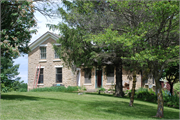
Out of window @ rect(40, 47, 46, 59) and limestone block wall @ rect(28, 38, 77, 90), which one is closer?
limestone block wall @ rect(28, 38, 77, 90)

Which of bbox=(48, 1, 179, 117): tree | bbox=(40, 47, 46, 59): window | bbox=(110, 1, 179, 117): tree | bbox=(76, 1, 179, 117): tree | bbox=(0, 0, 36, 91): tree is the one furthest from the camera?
bbox=(40, 47, 46, 59): window

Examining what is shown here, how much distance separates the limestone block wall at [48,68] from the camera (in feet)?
95.6

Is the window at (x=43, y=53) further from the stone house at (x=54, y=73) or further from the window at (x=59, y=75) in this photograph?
the window at (x=59, y=75)

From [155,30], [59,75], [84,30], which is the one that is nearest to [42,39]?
[59,75]

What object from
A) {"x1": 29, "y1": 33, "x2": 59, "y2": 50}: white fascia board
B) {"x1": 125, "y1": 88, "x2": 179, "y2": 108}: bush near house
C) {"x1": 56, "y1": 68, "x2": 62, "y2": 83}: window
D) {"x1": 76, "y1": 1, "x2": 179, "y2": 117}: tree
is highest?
{"x1": 29, "y1": 33, "x2": 59, "y2": 50}: white fascia board

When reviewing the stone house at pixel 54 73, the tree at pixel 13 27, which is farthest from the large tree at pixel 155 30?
the stone house at pixel 54 73

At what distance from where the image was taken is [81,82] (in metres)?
29.2

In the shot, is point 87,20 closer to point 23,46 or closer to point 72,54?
point 72,54

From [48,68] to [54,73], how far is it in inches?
48.3

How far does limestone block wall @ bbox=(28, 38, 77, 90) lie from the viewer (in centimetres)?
2914

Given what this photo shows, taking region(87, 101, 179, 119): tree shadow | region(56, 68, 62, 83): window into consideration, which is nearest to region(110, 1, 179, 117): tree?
region(87, 101, 179, 119): tree shadow

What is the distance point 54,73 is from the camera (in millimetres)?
29859

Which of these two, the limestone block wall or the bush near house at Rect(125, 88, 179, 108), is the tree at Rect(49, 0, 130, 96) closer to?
the bush near house at Rect(125, 88, 179, 108)

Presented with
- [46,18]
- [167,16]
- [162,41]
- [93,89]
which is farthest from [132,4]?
[93,89]
